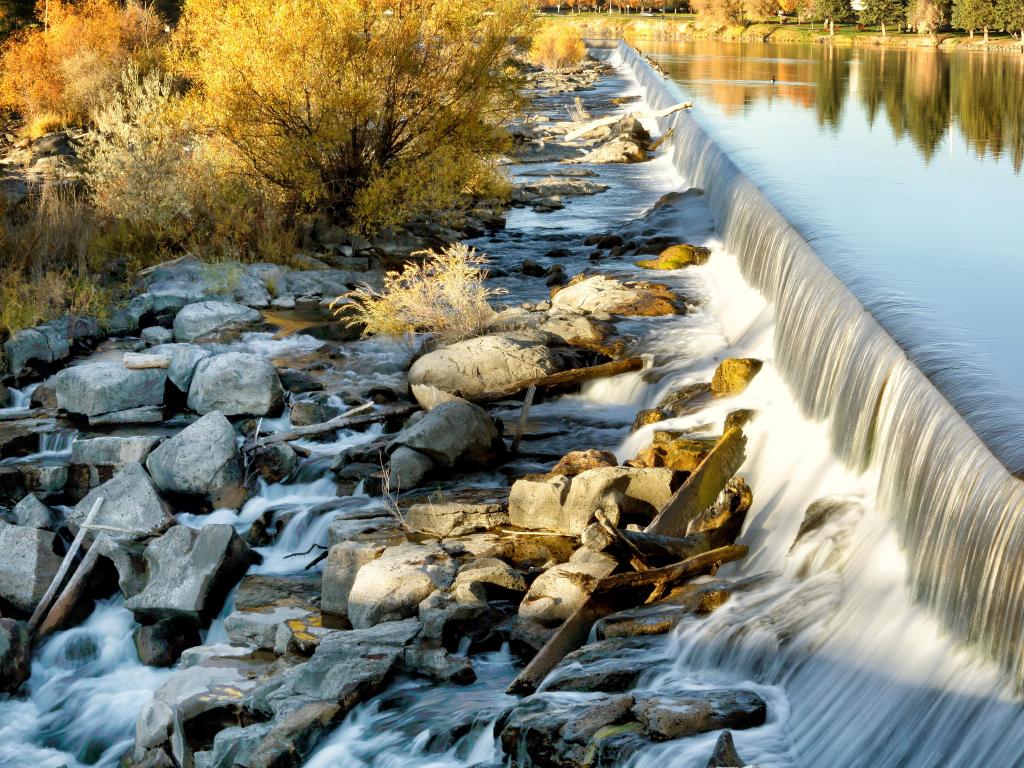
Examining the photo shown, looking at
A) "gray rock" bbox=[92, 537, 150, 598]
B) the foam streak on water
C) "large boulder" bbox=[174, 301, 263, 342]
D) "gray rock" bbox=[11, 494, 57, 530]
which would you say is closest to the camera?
the foam streak on water

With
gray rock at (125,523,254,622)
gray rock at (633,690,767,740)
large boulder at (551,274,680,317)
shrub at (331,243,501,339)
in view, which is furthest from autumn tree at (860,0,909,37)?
gray rock at (633,690,767,740)

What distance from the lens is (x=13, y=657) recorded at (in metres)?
9.49

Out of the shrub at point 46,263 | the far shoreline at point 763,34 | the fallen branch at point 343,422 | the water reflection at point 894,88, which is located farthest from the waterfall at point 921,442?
the far shoreline at point 763,34

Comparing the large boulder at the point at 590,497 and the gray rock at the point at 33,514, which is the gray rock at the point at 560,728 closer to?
the large boulder at the point at 590,497

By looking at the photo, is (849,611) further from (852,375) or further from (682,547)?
(852,375)

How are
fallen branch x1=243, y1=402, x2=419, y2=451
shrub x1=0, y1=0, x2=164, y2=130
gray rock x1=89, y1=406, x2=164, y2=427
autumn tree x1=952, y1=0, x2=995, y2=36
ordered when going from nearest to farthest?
1. fallen branch x1=243, y1=402, x2=419, y2=451
2. gray rock x1=89, y1=406, x2=164, y2=427
3. shrub x1=0, y1=0, x2=164, y2=130
4. autumn tree x1=952, y1=0, x2=995, y2=36

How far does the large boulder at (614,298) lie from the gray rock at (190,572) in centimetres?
719

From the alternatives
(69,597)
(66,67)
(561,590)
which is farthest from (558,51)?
(561,590)

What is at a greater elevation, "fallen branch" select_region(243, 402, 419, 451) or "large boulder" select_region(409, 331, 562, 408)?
"large boulder" select_region(409, 331, 562, 408)

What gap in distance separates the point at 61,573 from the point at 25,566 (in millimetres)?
381

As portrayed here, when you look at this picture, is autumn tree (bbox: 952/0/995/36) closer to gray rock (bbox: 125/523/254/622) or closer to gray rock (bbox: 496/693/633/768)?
gray rock (bbox: 125/523/254/622)

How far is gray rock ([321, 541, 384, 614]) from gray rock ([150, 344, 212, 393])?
190 inches

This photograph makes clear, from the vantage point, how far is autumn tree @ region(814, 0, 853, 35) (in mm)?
85312

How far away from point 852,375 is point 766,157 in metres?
13.6
